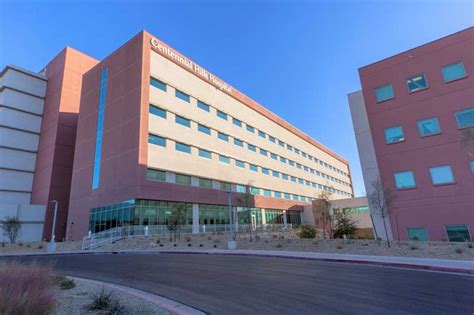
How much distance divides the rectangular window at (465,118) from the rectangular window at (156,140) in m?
30.3

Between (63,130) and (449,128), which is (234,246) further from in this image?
(63,130)

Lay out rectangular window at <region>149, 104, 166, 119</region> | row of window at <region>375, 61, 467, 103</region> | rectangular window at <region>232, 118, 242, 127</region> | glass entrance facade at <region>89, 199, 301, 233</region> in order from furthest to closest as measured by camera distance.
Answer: rectangular window at <region>232, 118, 242, 127</region> → rectangular window at <region>149, 104, 166, 119</region> → glass entrance facade at <region>89, 199, 301, 233</region> → row of window at <region>375, 61, 467, 103</region>

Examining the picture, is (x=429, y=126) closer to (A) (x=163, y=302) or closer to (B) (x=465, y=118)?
(B) (x=465, y=118)

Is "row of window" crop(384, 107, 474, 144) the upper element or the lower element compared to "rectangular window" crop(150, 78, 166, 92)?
lower

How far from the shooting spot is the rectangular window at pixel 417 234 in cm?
2023

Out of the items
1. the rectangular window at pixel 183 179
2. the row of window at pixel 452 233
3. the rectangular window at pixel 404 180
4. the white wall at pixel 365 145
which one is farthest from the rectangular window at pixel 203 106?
the row of window at pixel 452 233

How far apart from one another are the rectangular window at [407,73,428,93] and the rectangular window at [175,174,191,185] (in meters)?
27.7

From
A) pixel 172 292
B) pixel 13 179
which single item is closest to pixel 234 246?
pixel 172 292

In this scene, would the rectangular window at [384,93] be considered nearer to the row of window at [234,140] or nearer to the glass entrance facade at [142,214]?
the glass entrance facade at [142,214]

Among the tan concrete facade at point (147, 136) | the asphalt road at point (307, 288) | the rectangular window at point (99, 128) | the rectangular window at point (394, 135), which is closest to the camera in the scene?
the asphalt road at point (307, 288)

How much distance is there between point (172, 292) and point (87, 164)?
3743 cm

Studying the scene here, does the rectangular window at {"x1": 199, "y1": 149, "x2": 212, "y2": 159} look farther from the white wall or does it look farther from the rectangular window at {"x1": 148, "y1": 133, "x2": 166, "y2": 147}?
the white wall

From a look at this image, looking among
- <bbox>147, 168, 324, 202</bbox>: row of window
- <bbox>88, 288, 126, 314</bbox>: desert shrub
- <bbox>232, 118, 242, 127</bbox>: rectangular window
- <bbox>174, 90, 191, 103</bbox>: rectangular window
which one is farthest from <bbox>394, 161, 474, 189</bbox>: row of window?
<bbox>232, 118, 242, 127</bbox>: rectangular window

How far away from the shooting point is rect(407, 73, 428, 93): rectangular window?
2222 cm
